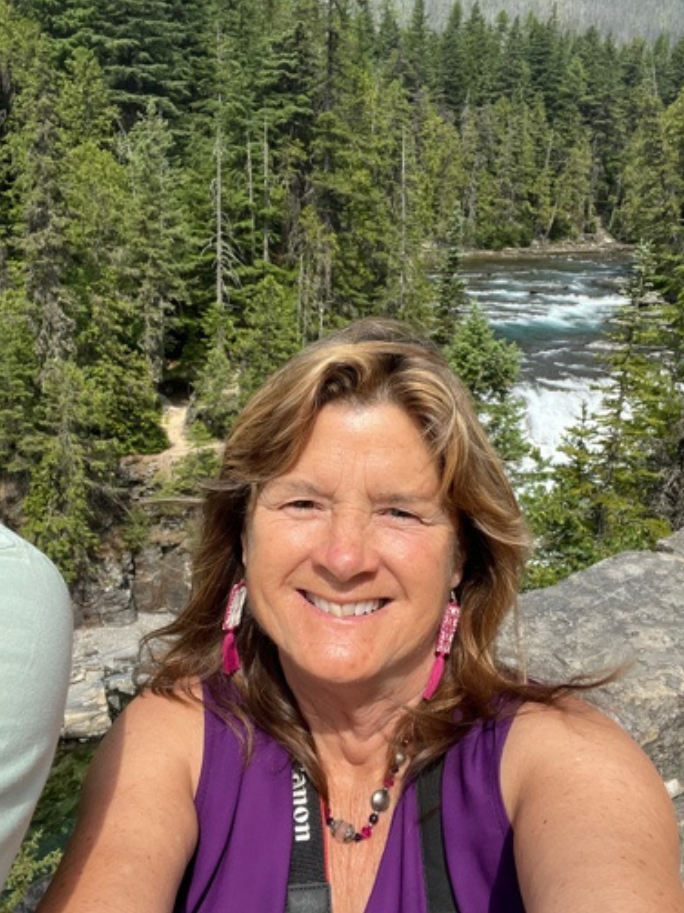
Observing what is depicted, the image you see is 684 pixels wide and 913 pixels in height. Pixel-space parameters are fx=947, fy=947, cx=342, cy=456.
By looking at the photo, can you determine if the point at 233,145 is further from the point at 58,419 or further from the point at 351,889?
the point at 351,889

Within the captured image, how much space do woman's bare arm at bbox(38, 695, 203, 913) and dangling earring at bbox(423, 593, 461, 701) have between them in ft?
1.93

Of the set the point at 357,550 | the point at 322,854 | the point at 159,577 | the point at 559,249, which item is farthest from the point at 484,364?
the point at 559,249

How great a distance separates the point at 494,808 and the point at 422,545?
61 centimetres

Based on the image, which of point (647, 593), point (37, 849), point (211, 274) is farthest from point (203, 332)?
point (647, 593)

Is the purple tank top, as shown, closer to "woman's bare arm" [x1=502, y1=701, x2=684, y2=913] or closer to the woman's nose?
"woman's bare arm" [x1=502, y1=701, x2=684, y2=913]

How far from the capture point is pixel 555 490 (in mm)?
22594

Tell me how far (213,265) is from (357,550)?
1408 inches

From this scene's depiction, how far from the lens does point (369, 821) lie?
2189 mm

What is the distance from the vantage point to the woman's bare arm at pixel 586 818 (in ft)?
5.79

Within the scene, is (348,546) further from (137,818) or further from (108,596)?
(108,596)

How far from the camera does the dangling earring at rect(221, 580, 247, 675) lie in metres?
2.52

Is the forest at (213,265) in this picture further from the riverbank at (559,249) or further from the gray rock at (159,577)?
the riverbank at (559,249)

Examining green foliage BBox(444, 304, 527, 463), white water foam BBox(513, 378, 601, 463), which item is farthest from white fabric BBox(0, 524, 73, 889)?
white water foam BBox(513, 378, 601, 463)

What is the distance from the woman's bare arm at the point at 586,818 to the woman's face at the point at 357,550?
375mm
